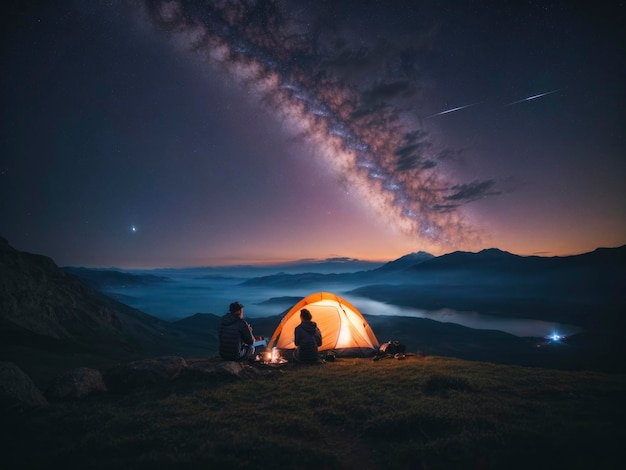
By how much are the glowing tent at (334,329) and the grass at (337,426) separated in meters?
6.60

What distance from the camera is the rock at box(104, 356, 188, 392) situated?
417 inches

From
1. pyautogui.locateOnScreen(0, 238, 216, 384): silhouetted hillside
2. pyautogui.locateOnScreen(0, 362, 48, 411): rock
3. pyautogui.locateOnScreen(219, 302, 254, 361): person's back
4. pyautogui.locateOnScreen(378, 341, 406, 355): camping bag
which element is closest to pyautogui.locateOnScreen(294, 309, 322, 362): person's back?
pyautogui.locateOnScreen(219, 302, 254, 361): person's back

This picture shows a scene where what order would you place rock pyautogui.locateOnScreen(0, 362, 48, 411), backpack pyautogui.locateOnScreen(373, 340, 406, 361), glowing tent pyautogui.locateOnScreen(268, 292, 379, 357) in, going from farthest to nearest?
glowing tent pyautogui.locateOnScreen(268, 292, 379, 357) < backpack pyautogui.locateOnScreen(373, 340, 406, 361) < rock pyautogui.locateOnScreen(0, 362, 48, 411)

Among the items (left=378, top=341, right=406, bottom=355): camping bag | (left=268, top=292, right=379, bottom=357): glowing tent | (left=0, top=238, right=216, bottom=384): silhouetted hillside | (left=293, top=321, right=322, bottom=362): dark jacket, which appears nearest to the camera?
(left=293, top=321, right=322, bottom=362): dark jacket

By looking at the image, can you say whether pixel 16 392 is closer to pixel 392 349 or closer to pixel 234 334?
pixel 234 334

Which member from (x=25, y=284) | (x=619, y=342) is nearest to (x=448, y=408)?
(x=25, y=284)

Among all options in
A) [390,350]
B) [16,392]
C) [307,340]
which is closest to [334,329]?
[390,350]

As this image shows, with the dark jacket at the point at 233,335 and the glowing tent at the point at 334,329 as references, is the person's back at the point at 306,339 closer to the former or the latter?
the dark jacket at the point at 233,335

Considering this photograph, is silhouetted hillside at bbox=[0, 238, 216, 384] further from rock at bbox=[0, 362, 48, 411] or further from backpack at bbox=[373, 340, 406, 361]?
backpack at bbox=[373, 340, 406, 361]

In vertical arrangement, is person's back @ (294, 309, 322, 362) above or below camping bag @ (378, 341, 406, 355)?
above

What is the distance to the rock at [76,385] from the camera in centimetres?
922

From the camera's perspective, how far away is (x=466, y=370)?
41.6 ft

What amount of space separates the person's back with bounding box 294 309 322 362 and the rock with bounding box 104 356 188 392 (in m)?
4.98

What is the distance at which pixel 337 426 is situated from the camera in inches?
301
